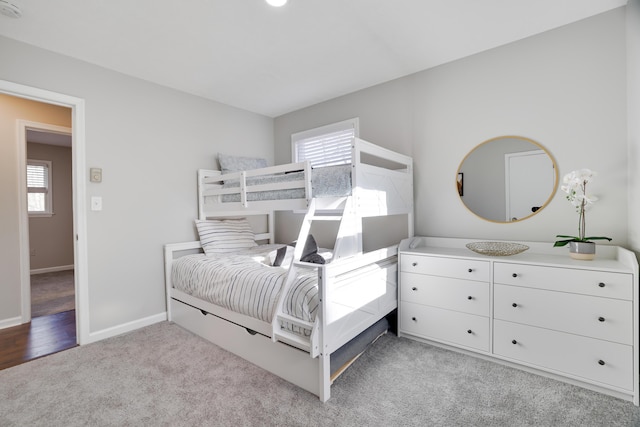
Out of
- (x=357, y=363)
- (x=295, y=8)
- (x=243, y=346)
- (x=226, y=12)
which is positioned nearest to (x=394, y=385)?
(x=357, y=363)

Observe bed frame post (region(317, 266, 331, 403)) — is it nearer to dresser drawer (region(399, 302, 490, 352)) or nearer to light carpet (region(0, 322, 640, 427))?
light carpet (region(0, 322, 640, 427))

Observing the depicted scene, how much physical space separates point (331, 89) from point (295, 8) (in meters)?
1.28

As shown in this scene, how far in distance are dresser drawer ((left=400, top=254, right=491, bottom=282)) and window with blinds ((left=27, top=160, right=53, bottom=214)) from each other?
619 centimetres

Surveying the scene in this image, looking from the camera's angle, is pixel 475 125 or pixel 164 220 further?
pixel 164 220

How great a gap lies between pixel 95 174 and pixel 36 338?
4.95 feet

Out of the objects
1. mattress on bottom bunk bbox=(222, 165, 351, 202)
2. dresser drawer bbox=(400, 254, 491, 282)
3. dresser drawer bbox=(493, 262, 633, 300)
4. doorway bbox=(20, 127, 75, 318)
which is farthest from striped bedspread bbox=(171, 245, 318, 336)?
doorway bbox=(20, 127, 75, 318)

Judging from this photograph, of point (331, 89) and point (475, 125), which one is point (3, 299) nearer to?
point (331, 89)

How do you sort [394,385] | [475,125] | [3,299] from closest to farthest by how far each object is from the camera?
[394,385]
[475,125]
[3,299]

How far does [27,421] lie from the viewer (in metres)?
1.53

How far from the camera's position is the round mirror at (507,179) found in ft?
7.22

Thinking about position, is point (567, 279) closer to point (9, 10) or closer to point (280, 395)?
point (280, 395)

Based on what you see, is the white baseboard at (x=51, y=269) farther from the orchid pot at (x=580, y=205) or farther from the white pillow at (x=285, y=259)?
the orchid pot at (x=580, y=205)

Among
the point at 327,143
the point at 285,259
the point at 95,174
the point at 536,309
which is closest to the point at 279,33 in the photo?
the point at 327,143

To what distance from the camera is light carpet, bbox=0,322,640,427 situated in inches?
59.4
